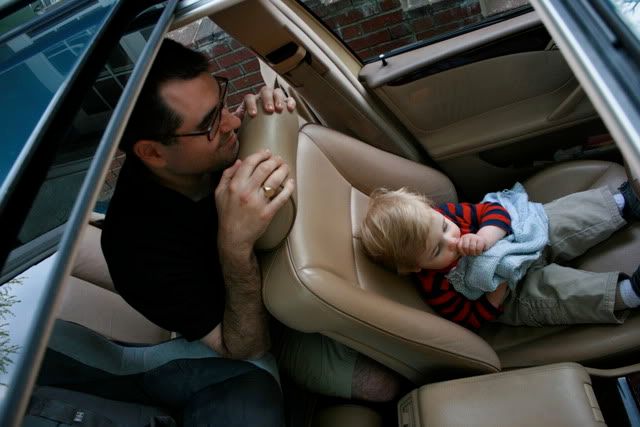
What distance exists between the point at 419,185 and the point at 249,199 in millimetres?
802

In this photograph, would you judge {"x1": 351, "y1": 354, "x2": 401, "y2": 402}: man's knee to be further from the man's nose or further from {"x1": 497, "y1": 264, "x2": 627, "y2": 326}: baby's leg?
the man's nose

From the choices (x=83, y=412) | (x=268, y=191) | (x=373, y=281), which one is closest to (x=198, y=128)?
(x=268, y=191)

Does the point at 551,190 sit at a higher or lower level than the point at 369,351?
lower

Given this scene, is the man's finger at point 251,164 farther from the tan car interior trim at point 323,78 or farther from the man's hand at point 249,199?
the tan car interior trim at point 323,78

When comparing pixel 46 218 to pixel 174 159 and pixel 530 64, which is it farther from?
pixel 530 64

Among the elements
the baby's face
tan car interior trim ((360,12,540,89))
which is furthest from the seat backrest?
tan car interior trim ((360,12,540,89))

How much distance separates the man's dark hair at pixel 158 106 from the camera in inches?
42.9

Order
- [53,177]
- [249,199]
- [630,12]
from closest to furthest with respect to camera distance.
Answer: [630,12] < [53,177] < [249,199]

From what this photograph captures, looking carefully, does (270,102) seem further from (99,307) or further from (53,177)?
(99,307)

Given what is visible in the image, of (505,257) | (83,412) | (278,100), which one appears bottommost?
(505,257)

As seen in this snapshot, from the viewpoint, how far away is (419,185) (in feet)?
5.31

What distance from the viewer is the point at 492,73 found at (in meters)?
1.54

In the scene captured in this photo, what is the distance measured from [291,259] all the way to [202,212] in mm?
343

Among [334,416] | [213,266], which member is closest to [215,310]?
[213,266]
